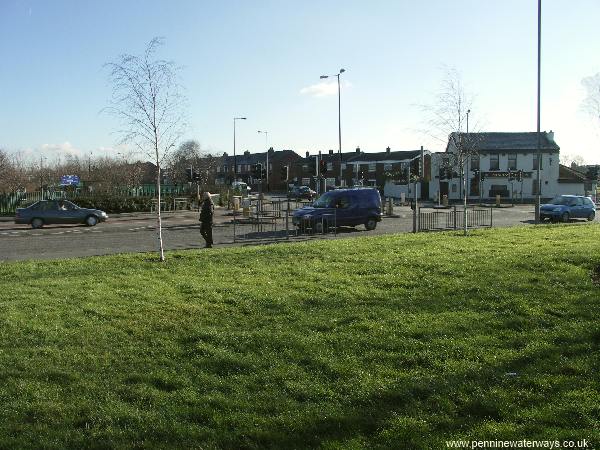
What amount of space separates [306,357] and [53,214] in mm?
25667

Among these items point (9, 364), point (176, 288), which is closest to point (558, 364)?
point (9, 364)

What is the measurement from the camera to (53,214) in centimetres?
2789

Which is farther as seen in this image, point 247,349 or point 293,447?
point 247,349

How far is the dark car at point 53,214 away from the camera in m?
27.5

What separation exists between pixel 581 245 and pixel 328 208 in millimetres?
12330

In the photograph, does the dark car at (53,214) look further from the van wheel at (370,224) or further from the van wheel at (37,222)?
the van wheel at (370,224)

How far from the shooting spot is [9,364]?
18.5ft

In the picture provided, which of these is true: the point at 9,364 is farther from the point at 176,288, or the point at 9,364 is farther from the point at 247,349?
the point at 176,288

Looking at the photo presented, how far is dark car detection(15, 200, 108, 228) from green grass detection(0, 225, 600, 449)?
19177mm

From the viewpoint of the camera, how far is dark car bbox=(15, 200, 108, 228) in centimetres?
2750

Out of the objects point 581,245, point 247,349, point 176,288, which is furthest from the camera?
point 581,245

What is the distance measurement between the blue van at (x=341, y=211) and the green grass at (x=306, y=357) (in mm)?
12323

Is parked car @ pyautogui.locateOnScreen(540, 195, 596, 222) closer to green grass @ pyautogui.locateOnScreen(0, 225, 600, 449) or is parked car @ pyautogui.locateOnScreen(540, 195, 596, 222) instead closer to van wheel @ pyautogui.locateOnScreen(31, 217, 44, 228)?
green grass @ pyautogui.locateOnScreen(0, 225, 600, 449)

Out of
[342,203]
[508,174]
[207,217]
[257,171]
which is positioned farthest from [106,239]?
[508,174]
